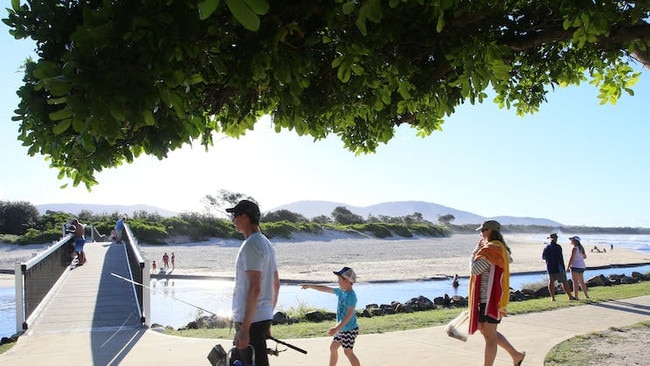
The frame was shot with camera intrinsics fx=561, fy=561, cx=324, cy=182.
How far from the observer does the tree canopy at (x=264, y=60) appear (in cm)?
286

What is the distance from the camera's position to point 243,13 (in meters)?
1.98

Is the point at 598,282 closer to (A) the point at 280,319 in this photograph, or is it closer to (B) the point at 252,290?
(A) the point at 280,319

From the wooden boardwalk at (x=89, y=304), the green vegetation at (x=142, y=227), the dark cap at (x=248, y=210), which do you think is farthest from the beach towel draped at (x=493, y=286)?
the green vegetation at (x=142, y=227)

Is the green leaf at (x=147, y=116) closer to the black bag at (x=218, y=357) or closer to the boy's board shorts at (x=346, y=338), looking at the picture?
the black bag at (x=218, y=357)

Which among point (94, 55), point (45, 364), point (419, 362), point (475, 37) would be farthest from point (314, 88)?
point (45, 364)

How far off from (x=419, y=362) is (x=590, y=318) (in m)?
4.95

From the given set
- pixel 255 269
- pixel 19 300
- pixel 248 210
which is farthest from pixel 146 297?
pixel 255 269

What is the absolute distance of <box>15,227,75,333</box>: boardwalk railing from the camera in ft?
30.8

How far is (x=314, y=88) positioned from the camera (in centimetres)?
450

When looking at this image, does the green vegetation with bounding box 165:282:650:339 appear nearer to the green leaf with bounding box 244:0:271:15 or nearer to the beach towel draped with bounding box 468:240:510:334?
the beach towel draped with bounding box 468:240:510:334

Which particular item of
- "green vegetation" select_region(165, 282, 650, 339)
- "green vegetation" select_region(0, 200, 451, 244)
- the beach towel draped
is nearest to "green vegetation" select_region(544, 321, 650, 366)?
the beach towel draped

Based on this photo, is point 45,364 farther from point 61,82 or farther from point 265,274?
point 61,82

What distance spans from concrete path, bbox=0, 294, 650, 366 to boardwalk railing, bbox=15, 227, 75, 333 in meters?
0.58

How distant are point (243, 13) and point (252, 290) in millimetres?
2817
